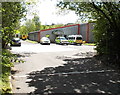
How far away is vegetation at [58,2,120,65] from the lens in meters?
10.6

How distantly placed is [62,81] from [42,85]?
934mm

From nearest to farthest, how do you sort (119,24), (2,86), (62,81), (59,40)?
(2,86), (62,81), (119,24), (59,40)

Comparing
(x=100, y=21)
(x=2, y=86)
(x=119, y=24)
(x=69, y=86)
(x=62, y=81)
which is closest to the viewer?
(x=2, y=86)

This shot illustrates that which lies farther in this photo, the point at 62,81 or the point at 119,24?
the point at 119,24

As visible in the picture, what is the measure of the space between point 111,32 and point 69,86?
6630 mm

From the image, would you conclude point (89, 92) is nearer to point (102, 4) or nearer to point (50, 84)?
point (50, 84)

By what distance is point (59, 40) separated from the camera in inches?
1487

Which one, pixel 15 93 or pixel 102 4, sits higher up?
pixel 102 4

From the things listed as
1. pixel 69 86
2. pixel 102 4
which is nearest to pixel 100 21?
pixel 102 4

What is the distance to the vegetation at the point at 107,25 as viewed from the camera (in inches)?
416

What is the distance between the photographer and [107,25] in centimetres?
1157

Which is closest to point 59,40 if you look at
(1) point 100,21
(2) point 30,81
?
(1) point 100,21

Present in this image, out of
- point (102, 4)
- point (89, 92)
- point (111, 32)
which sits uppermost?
point (102, 4)

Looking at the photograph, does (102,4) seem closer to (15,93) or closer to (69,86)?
(69,86)
